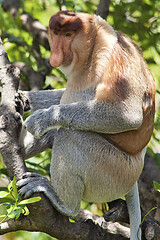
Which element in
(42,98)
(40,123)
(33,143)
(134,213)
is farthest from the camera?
(42,98)

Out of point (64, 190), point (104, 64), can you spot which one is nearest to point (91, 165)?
point (64, 190)

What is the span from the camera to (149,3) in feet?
18.0

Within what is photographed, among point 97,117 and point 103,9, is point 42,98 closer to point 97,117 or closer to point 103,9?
point 97,117

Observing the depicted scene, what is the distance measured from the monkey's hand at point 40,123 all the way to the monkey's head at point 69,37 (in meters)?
0.46

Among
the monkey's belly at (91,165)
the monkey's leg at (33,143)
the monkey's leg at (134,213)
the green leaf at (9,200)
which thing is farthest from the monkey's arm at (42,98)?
the green leaf at (9,200)

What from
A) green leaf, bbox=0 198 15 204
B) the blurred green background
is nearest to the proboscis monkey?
green leaf, bbox=0 198 15 204

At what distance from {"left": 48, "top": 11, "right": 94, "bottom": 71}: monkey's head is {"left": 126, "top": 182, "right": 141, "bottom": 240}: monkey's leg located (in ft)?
4.53

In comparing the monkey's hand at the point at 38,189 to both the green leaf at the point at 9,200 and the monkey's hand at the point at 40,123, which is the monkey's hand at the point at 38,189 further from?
the monkey's hand at the point at 40,123

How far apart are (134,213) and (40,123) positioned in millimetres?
A: 1245

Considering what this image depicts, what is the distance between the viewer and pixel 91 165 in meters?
3.23

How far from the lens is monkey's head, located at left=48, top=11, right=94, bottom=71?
3.38 meters

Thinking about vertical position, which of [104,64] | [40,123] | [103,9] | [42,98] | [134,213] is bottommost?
[134,213]

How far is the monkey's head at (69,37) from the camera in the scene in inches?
133

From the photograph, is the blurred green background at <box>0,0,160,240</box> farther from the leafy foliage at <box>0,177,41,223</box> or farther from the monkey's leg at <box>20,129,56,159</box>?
the leafy foliage at <box>0,177,41,223</box>
